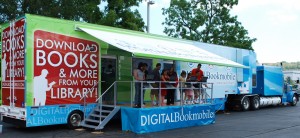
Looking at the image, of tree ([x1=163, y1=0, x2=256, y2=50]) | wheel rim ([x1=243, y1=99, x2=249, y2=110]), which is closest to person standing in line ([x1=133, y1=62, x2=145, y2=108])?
wheel rim ([x1=243, y1=99, x2=249, y2=110])

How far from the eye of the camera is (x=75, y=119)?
36.4 ft

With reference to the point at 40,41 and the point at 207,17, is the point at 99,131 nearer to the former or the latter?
the point at 40,41

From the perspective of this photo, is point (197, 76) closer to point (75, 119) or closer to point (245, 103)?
point (75, 119)

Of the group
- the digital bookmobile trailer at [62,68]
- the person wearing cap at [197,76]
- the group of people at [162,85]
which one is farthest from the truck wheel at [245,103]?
the group of people at [162,85]

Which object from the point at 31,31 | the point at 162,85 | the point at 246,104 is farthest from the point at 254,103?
the point at 31,31

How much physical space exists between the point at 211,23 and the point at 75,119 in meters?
23.7

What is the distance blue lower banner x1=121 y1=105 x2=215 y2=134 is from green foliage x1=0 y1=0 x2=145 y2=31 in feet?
28.3

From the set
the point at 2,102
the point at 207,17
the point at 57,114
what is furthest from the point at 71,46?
the point at 207,17

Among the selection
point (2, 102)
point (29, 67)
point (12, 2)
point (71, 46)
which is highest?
point (12, 2)

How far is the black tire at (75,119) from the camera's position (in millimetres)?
10922

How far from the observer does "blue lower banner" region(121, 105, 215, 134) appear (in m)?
10.7

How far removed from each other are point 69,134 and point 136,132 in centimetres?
197

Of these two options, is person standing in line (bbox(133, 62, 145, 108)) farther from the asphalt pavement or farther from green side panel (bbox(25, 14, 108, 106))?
green side panel (bbox(25, 14, 108, 106))

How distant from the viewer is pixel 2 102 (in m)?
11.5
